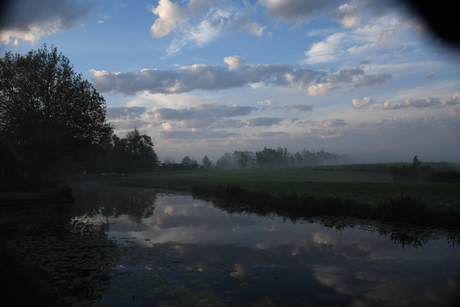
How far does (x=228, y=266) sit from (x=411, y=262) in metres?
5.73

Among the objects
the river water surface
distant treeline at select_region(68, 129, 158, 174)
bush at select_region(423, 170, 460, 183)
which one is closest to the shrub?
the river water surface

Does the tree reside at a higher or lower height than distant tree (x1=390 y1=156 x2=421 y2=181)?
higher

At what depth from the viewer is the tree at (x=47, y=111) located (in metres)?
28.9

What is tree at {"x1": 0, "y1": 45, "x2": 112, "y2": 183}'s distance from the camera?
94.8 feet

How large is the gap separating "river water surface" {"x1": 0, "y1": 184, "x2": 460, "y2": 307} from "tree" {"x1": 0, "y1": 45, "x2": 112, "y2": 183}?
52.1ft

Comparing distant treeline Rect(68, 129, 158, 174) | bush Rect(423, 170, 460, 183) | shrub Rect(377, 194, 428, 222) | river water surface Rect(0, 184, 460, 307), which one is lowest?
river water surface Rect(0, 184, 460, 307)

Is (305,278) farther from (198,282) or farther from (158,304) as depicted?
(158,304)

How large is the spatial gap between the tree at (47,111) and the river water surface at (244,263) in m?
15.9

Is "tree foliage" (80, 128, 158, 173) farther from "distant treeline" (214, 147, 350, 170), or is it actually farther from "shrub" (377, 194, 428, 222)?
"shrub" (377, 194, 428, 222)

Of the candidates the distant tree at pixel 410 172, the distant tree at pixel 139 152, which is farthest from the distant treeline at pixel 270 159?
the distant tree at pixel 410 172

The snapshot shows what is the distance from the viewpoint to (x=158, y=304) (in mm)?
6090

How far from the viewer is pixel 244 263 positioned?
29.6ft

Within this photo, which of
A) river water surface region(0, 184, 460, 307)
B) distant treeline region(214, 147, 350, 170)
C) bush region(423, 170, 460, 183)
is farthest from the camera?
distant treeline region(214, 147, 350, 170)

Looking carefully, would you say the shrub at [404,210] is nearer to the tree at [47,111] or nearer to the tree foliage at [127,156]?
the tree at [47,111]
